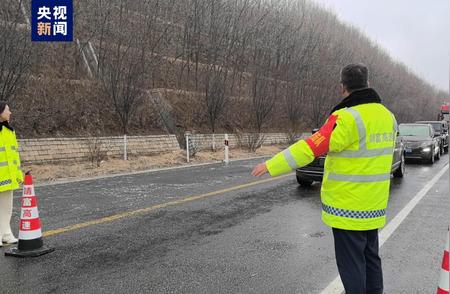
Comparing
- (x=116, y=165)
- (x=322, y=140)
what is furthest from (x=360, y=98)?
(x=116, y=165)

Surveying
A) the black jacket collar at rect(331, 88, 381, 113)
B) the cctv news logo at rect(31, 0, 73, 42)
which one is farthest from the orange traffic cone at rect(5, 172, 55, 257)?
the cctv news logo at rect(31, 0, 73, 42)

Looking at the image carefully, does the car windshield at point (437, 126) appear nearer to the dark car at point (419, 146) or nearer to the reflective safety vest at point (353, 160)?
the dark car at point (419, 146)

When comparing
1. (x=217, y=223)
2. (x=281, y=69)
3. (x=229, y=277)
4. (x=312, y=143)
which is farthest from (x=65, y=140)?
(x=281, y=69)

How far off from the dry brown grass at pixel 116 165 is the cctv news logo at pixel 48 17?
526 centimetres

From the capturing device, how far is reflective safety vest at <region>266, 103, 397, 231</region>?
3059mm

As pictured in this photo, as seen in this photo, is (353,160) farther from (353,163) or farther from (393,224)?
(393,224)

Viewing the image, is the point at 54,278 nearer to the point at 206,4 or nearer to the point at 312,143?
the point at 312,143

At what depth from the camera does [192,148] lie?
2039 centimetres

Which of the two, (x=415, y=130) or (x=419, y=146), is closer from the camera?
(x=419, y=146)

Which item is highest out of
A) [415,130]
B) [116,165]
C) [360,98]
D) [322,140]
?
[360,98]

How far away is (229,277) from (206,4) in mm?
29278

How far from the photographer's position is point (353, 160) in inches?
124

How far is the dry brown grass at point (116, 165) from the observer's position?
13758mm

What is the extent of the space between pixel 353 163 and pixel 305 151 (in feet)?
1.23
